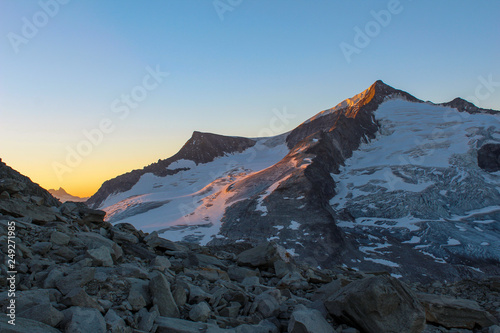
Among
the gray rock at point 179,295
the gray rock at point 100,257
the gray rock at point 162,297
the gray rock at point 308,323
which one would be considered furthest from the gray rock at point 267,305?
the gray rock at point 100,257

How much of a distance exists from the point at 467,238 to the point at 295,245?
2833cm

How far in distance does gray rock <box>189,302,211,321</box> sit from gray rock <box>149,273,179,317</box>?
340 mm

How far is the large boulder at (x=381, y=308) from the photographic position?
22.8ft

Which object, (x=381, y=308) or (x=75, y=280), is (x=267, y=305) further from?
(x=75, y=280)

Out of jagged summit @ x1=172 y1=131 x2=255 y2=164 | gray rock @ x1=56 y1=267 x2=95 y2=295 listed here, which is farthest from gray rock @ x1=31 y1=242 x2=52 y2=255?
jagged summit @ x1=172 y1=131 x2=255 y2=164

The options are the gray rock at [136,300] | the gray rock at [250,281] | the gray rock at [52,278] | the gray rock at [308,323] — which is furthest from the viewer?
the gray rock at [250,281]

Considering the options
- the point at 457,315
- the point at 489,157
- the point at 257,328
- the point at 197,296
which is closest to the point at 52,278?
the point at 197,296

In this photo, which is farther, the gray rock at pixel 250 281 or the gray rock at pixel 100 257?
the gray rock at pixel 250 281

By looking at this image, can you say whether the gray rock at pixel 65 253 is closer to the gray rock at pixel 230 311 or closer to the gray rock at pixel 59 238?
the gray rock at pixel 59 238

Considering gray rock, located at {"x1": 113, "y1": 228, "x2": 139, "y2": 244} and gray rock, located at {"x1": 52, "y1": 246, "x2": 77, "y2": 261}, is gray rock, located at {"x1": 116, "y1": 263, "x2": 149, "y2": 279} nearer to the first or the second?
gray rock, located at {"x1": 52, "y1": 246, "x2": 77, "y2": 261}

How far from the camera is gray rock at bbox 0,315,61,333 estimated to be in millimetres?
5223

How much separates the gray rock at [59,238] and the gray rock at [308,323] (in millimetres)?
6677

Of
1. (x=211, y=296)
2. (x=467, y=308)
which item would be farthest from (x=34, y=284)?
(x=467, y=308)

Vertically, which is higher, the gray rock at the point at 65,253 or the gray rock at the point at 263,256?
the gray rock at the point at 65,253
